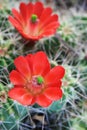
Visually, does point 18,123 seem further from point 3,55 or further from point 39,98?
point 3,55

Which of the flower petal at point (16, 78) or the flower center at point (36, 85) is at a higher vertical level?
the flower petal at point (16, 78)

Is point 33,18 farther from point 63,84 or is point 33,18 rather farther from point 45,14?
point 63,84

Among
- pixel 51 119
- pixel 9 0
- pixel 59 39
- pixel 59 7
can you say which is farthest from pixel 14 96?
pixel 59 7

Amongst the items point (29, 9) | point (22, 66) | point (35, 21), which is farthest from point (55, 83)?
point (29, 9)

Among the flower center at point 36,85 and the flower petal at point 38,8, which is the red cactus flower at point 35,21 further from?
the flower center at point 36,85

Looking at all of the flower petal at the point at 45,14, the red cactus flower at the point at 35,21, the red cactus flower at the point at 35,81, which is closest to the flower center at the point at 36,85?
the red cactus flower at the point at 35,81

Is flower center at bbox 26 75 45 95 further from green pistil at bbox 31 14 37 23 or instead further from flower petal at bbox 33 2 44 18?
flower petal at bbox 33 2 44 18
